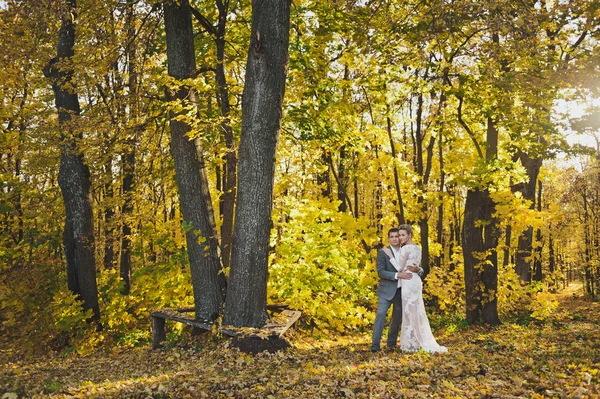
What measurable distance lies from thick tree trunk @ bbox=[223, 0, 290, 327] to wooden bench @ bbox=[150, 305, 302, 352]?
0.69 feet

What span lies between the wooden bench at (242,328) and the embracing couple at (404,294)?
1600 millimetres

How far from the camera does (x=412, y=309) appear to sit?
7.07 metres

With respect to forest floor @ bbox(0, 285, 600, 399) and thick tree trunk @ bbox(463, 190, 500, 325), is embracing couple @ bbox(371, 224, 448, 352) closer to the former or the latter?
forest floor @ bbox(0, 285, 600, 399)

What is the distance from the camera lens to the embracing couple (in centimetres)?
697

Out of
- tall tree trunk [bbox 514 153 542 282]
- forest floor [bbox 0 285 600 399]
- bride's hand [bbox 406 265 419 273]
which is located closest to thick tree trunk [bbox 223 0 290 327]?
forest floor [bbox 0 285 600 399]

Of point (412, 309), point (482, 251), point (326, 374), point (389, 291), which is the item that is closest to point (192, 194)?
point (389, 291)

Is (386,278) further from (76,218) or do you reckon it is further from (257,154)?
(76,218)

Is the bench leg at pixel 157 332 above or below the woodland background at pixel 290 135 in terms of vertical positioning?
below

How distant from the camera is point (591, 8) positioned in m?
5.53

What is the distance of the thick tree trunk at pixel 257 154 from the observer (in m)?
6.45

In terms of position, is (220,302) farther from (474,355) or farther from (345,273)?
(474,355)

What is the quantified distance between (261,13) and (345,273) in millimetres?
5796

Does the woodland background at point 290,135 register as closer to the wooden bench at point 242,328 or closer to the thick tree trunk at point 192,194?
the thick tree trunk at point 192,194

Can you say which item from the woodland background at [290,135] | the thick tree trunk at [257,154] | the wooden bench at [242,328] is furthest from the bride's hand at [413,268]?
the woodland background at [290,135]
